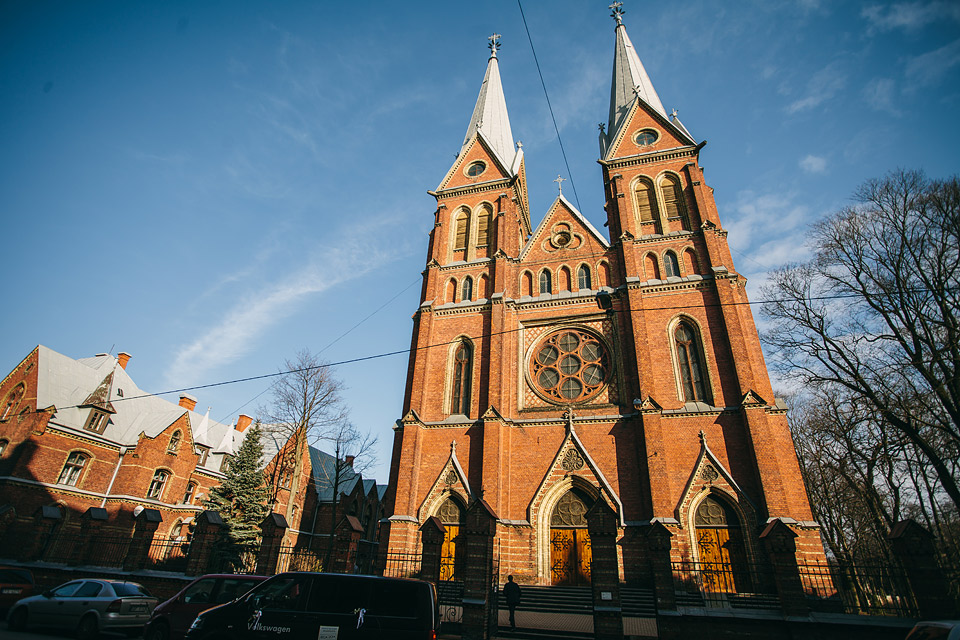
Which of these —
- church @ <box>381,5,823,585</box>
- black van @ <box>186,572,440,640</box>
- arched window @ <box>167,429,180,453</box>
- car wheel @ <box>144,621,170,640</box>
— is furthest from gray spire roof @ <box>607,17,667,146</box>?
arched window @ <box>167,429,180,453</box>

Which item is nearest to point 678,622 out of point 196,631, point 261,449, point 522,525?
point 522,525

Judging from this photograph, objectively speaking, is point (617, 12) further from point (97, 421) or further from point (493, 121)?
point (97, 421)

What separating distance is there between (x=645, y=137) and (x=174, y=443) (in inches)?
1335

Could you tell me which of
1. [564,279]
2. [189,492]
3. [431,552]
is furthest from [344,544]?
[189,492]

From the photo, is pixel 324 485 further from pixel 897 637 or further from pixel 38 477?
pixel 897 637

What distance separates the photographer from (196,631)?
7250 millimetres

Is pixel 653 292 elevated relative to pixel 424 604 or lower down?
elevated

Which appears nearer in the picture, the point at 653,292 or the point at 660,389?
the point at 660,389

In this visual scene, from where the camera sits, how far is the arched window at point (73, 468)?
82.8 feet

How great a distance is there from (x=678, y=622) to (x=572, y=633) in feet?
8.28

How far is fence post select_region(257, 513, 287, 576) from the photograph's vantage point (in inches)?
520

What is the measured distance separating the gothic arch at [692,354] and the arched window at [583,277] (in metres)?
4.23

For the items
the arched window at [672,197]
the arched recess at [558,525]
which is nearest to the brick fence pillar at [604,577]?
the arched recess at [558,525]

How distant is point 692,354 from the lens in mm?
19219
